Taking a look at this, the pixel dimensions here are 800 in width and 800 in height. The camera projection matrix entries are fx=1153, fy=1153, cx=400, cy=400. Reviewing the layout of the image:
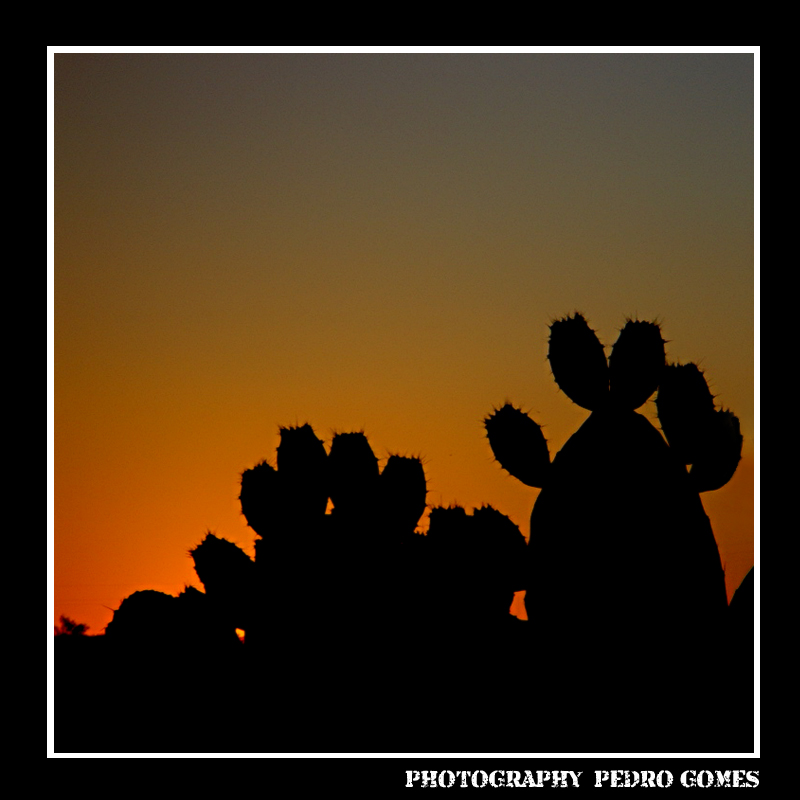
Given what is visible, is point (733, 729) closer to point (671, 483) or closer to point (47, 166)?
point (671, 483)

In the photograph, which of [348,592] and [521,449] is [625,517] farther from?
[348,592]

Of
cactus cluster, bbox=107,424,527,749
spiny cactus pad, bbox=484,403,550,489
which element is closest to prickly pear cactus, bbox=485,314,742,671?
spiny cactus pad, bbox=484,403,550,489

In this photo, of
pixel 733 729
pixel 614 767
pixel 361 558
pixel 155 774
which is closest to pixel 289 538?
pixel 361 558

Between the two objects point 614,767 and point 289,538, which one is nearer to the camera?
point 614,767

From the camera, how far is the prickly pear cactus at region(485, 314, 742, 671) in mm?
4402

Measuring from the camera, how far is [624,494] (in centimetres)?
450

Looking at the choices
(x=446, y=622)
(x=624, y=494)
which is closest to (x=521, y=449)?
(x=624, y=494)

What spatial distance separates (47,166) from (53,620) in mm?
1555

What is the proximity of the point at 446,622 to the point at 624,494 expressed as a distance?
87 cm

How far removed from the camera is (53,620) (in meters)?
3.93

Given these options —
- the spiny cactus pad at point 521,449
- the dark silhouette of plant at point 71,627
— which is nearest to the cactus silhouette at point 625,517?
the spiny cactus pad at point 521,449
